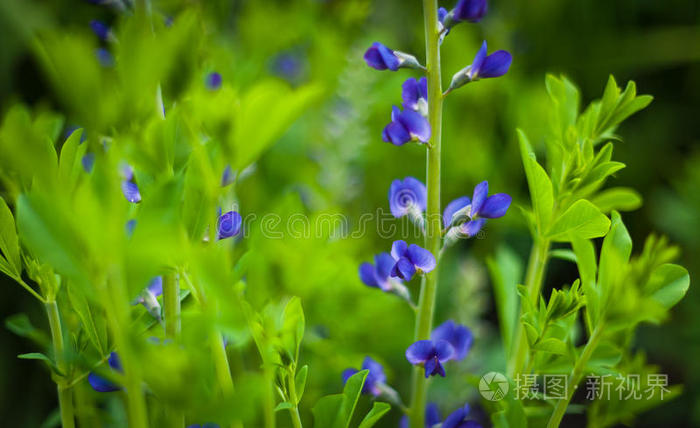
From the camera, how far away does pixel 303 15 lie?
1074mm

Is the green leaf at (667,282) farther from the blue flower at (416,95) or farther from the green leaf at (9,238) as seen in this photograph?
the green leaf at (9,238)

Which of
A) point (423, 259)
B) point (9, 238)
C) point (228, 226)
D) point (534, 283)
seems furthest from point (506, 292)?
point (9, 238)

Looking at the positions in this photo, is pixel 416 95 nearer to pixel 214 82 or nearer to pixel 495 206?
pixel 495 206

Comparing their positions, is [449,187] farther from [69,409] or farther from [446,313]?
[69,409]

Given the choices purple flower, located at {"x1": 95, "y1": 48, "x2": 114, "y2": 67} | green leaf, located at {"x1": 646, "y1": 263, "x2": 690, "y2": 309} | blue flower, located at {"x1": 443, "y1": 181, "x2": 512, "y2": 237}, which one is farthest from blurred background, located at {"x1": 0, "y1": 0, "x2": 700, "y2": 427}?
green leaf, located at {"x1": 646, "y1": 263, "x2": 690, "y2": 309}

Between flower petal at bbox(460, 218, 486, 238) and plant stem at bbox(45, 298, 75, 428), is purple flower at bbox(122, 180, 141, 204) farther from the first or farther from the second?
flower petal at bbox(460, 218, 486, 238)

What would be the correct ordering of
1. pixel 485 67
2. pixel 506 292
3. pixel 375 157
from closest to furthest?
1. pixel 485 67
2. pixel 506 292
3. pixel 375 157

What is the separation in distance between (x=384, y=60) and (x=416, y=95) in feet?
0.13

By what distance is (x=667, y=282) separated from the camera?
0.40 meters

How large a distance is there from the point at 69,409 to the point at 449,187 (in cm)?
70

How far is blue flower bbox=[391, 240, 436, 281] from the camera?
1.30ft

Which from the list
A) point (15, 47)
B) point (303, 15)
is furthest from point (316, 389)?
point (15, 47)

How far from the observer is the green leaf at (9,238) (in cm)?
39

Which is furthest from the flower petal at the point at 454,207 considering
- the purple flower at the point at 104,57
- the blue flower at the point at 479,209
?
the purple flower at the point at 104,57
